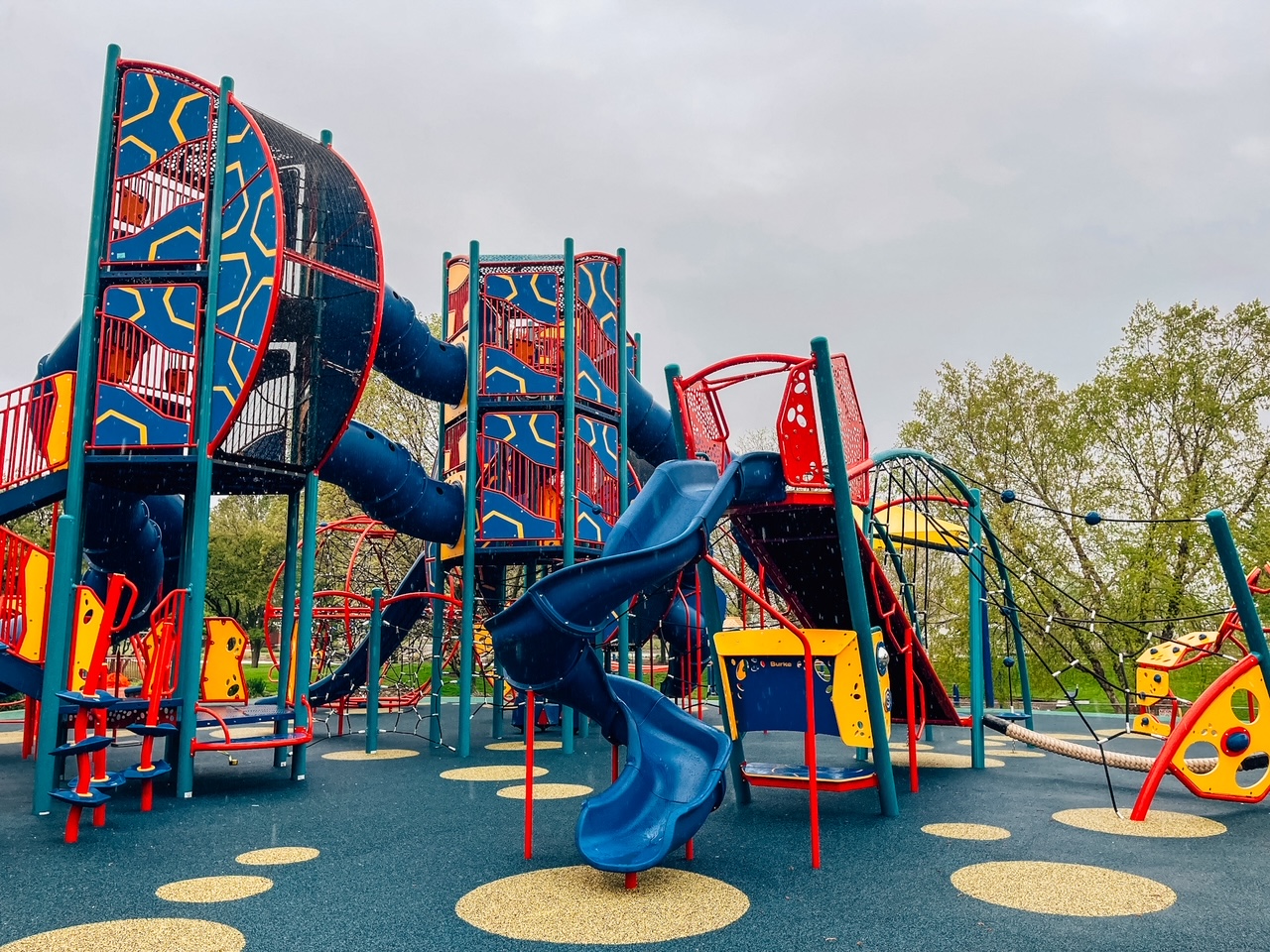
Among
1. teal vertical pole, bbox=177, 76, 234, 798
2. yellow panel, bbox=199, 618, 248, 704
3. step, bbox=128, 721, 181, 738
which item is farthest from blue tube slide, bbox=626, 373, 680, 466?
step, bbox=128, 721, 181, 738

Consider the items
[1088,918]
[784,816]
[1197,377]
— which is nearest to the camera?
[1088,918]

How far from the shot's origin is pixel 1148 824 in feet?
23.6

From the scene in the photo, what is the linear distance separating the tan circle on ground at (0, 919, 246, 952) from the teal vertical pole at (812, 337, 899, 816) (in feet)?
14.5

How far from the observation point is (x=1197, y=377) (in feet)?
66.5

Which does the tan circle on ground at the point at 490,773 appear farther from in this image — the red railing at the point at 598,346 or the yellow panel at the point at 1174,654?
the yellow panel at the point at 1174,654

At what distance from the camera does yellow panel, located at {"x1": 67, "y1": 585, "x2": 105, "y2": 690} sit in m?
8.41

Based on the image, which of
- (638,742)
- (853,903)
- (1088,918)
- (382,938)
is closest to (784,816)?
(638,742)

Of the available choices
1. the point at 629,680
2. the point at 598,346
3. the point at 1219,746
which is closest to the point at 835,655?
the point at 629,680

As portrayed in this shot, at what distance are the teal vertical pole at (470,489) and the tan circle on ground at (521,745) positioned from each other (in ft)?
1.37

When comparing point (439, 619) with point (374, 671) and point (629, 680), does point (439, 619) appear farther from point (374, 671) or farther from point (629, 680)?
point (629, 680)

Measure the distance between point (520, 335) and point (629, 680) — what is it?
24.1 feet

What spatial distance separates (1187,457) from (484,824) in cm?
1899

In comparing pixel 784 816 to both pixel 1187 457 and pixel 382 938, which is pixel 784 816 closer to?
pixel 382 938

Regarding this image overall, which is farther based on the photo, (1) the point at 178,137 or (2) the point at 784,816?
(1) the point at 178,137
